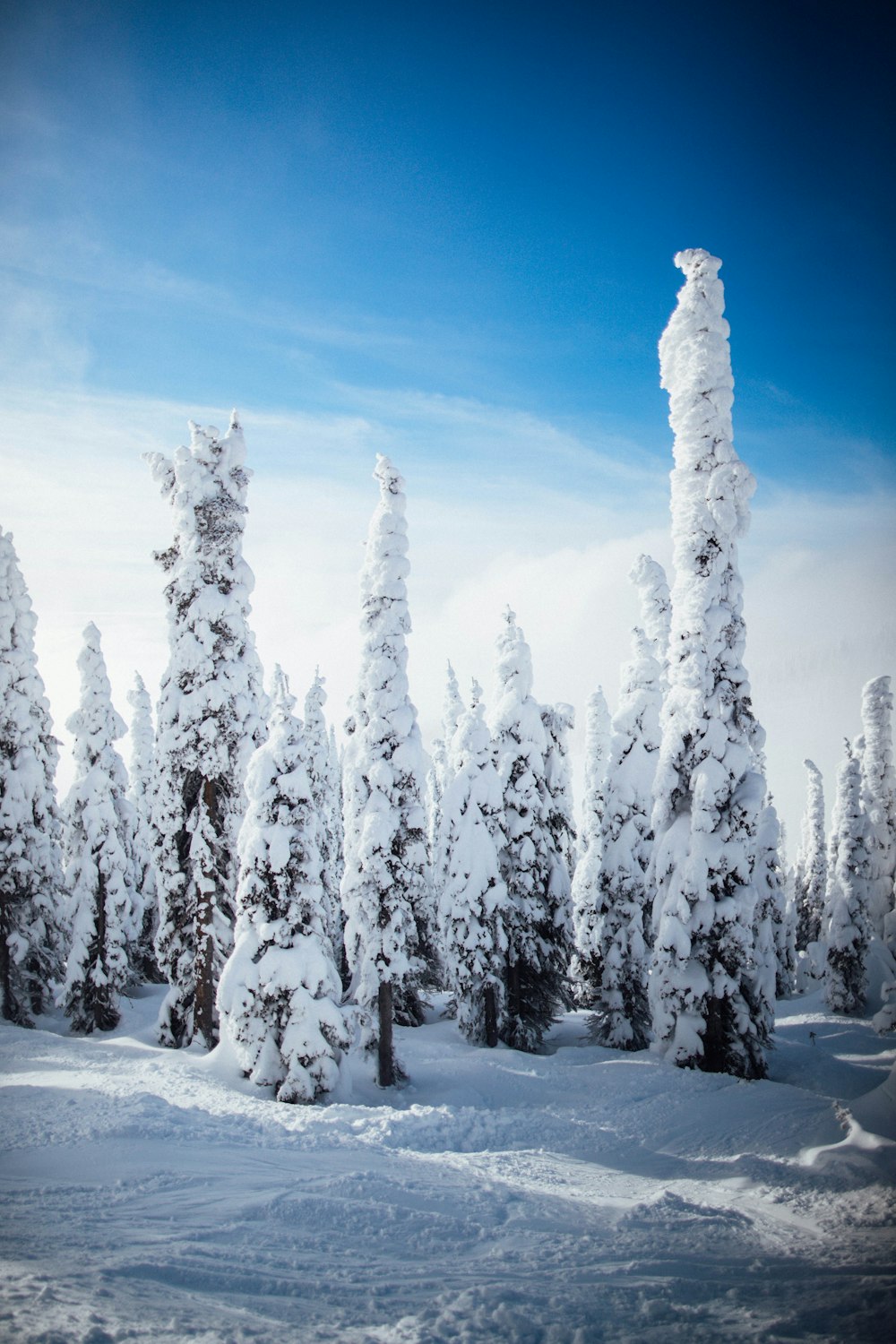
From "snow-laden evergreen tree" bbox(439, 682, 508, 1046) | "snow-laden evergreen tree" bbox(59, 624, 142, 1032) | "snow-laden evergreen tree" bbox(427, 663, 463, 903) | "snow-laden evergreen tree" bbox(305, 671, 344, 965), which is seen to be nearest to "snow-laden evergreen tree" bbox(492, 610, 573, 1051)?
"snow-laden evergreen tree" bbox(439, 682, 508, 1046)

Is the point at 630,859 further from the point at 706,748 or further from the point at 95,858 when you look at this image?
the point at 95,858

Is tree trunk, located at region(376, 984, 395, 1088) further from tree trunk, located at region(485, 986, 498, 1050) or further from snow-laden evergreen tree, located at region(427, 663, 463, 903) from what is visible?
snow-laden evergreen tree, located at region(427, 663, 463, 903)

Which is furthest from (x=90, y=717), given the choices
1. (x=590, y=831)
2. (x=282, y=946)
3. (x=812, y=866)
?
(x=812, y=866)

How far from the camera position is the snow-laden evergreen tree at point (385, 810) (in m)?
19.5

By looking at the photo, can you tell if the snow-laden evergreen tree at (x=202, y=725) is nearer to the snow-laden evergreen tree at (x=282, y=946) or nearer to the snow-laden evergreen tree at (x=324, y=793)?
the snow-laden evergreen tree at (x=282, y=946)

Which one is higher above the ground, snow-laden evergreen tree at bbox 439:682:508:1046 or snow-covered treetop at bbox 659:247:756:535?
snow-covered treetop at bbox 659:247:756:535

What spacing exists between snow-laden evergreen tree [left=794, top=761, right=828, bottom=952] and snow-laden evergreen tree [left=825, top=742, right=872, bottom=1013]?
15.0 meters

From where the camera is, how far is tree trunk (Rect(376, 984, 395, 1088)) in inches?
763

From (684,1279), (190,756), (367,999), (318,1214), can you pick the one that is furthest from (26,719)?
(684,1279)

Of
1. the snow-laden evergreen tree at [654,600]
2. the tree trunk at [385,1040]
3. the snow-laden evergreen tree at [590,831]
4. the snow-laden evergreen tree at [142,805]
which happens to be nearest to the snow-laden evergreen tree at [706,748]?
the tree trunk at [385,1040]

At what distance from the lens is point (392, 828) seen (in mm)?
19609

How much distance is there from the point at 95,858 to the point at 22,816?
4.41 m

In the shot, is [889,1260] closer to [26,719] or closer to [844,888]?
[26,719]

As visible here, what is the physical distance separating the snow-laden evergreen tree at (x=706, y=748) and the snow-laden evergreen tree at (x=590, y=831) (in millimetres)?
12921
